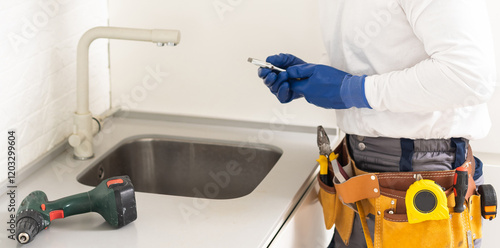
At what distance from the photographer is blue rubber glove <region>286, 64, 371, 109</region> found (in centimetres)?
128

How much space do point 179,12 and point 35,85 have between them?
0.50m

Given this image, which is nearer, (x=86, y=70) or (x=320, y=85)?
(x=320, y=85)

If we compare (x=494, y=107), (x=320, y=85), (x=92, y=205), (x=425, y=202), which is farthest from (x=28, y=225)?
(x=494, y=107)

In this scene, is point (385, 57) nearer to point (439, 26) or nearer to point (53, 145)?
point (439, 26)

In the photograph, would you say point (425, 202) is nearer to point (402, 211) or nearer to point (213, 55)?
point (402, 211)

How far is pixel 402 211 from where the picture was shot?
1310 mm

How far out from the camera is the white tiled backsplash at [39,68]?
4.57 feet

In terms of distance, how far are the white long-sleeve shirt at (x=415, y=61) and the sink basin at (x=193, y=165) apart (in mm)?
389

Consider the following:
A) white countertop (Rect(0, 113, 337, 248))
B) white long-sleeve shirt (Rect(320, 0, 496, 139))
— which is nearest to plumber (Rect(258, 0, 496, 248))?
white long-sleeve shirt (Rect(320, 0, 496, 139))

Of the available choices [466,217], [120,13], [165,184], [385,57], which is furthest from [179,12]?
[466,217]

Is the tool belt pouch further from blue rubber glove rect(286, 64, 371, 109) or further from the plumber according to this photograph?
blue rubber glove rect(286, 64, 371, 109)

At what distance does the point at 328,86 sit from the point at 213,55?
0.60m

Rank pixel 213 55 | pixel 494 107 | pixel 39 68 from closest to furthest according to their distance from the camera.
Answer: pixel 39 68 < pixel 494 107 < pixel 213 55

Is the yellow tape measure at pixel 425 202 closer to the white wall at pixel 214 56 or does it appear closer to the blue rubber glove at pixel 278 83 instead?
the blue rubber glove at pixel 278 83
